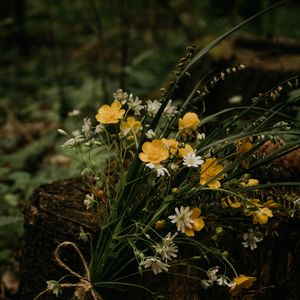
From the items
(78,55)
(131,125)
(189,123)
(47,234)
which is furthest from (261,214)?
(78,55)

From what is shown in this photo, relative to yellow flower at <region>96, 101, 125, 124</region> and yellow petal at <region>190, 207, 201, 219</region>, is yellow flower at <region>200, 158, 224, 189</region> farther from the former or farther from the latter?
yellow flower at <region>96, 101, 125, 124</region>

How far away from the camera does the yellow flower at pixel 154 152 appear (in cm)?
117

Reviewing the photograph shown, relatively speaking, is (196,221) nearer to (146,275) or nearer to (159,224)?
(159,224)

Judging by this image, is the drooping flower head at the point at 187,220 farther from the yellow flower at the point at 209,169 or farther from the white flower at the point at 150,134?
the white flower at the point at 150,134

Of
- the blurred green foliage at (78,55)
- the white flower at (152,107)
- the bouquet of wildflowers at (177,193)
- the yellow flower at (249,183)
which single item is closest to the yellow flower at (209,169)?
the bouquet of wildflowers at (177,193)

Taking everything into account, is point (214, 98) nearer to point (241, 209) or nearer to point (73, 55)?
point (241, 209)

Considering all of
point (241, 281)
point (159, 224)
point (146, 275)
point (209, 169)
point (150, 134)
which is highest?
point (150, 134)

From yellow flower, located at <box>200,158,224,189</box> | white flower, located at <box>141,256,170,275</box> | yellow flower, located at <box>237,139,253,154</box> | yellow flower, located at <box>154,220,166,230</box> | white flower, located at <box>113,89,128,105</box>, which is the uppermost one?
white flower, located at <box>113,89,128,105</box>

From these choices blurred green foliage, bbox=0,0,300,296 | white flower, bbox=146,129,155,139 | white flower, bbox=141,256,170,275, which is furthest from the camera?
blurred green foliage, bbox=0,0,300,296

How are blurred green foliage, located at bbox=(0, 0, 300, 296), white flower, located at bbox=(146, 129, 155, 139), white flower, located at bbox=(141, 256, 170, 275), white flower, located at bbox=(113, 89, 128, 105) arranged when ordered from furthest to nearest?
blurred green foliage, located at bbox=(0, 0, 300, 296), white flower, located at bbox=(113, 89, 128, 105), white flower, located at bbox=(146, 129, 155, 139), white flower, located at bbox=(141, 256, 170, 275)

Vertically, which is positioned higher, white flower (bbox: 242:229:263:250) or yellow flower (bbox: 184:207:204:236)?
yellow flower (bbox: 184:207:204:236)

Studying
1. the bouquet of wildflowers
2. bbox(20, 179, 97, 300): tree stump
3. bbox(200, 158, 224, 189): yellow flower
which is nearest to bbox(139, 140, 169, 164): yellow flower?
the bouquet of wildflowers

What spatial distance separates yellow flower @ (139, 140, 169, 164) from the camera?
3.82 feet

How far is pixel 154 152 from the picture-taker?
1.18 metres
